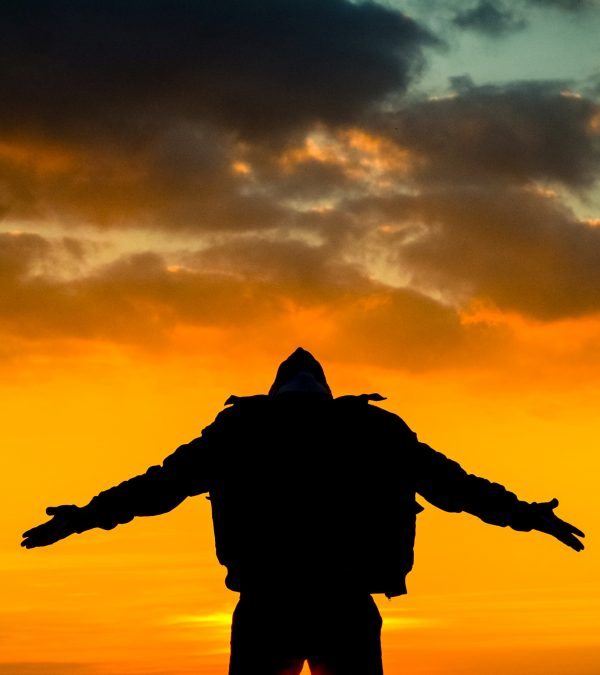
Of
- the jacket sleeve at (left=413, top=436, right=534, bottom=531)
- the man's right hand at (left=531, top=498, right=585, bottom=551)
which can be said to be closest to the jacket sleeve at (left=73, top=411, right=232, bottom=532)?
the jacket sleeve at (left=413, top=436, right=534, bottom=531)

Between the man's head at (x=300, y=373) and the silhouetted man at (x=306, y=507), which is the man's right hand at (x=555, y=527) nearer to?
the silhouetted man at (x=306, y=507)

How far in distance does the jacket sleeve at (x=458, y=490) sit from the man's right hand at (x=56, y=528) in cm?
283

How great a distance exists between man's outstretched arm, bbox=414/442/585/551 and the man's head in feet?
3.27

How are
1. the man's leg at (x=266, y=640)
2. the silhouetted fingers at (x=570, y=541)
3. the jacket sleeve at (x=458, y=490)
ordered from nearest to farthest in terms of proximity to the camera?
the man's leg at (x=266, y=640)
the jacket sleeve at (x=458, y=490)
the silhouetted fingers at (x=570, y=541)

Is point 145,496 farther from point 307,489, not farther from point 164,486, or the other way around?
point 307,489

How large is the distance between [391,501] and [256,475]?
1.09m

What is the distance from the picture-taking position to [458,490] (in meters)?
10.9

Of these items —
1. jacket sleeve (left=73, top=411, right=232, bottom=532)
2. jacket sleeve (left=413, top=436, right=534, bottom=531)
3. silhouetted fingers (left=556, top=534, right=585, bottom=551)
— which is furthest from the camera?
silhouetted fingers (left=556, top=534, right=585, bottom=551)

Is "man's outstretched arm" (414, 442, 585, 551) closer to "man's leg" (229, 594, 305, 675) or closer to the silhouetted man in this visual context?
the silhouetted man

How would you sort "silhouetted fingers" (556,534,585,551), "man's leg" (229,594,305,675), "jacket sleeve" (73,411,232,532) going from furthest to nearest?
"silhouetted fingers" (556,534,585,551)
"jacket sleeve" (73,411,232,532)
"man's leg" (229,594,305,675)

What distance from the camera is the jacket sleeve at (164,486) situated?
423 inches

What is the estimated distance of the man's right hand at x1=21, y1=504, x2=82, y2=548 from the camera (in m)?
11.0

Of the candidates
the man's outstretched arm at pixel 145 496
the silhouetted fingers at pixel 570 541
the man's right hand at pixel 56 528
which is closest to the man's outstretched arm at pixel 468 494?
the silhouetted fingers at pixel 570 541

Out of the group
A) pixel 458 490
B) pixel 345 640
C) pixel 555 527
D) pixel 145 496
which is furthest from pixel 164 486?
pixel 555 527
